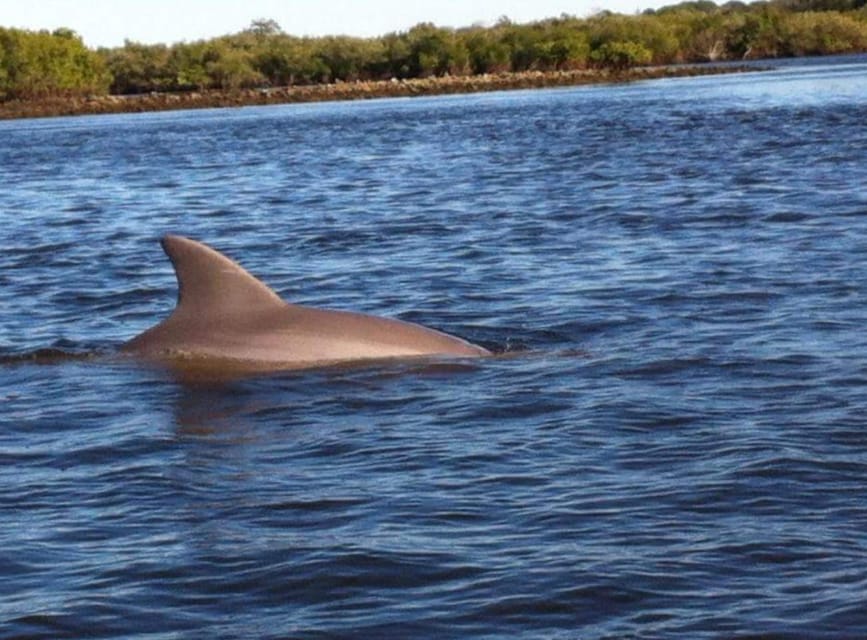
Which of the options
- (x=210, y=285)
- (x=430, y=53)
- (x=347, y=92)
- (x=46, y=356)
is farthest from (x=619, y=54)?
(x=210, y=285)

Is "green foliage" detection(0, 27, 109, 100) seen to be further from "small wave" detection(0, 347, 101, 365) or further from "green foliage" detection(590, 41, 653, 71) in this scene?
"small wave" detection(0, 347, 101, 365)

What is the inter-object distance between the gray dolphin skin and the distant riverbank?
105 m

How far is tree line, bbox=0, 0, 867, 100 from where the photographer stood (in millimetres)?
141500

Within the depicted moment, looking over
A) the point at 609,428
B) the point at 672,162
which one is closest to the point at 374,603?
the point at 609,428

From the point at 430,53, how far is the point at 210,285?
133 meters

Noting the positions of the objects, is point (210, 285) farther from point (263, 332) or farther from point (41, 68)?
point (41, 68)

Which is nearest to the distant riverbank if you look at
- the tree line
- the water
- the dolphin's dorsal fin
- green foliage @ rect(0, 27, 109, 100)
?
green foliage @ rect(0, 27, 109, 100)

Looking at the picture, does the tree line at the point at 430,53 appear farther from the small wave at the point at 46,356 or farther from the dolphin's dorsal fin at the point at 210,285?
the dolphin's dorsal fin at the point at 210,285

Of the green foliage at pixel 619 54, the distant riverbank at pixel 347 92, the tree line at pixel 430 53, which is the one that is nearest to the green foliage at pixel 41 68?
the tree line at pixel 430 53

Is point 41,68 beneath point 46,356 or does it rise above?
above

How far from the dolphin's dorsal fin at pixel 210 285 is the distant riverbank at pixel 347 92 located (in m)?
105

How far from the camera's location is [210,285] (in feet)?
42.7

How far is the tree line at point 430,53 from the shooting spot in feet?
464

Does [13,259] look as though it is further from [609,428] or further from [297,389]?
[609,428]
